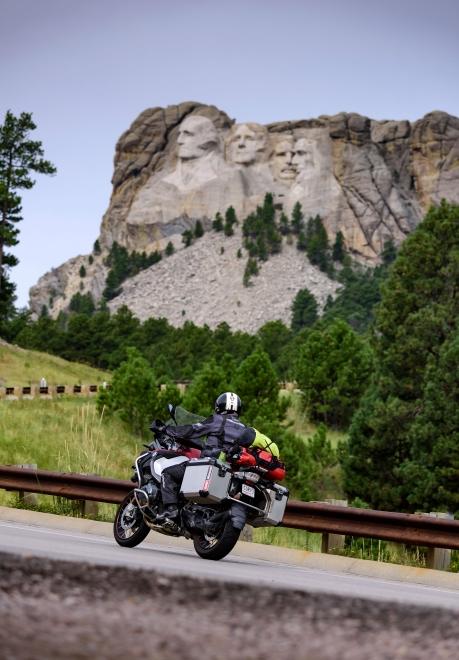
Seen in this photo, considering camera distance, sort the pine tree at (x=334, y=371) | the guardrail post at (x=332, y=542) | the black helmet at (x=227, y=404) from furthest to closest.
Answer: the pine tree at (x=334, y=371)
the guardrail post at (x=332, y=542)
the black helmet at (x=227, y=404)

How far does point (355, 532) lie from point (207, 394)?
37.1m

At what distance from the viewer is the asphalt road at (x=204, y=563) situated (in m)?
10.1

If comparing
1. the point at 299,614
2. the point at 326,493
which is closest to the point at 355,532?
the point at 299,614

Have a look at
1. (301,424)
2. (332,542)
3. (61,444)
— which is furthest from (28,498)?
(301,424)

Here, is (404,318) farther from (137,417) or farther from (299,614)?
(299,614)

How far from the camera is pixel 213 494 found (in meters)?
11.2

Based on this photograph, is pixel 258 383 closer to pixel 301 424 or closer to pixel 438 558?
pixel 301 424

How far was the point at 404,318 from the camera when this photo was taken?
47344 millimetres

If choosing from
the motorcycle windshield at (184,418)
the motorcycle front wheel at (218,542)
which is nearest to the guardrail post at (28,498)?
the motorcycle windshield at (184,418)

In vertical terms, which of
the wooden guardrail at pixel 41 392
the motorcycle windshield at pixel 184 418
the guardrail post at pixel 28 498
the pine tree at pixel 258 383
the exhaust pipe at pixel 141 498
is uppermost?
the pine tree at pixel 258 383

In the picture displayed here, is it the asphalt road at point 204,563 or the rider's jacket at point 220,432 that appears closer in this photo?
the asphalt road at point 204,563

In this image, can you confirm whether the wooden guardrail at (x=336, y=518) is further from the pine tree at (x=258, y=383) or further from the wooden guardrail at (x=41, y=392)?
the pine tree at (x=258, y=383)

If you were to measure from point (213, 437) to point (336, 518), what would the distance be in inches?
96.4

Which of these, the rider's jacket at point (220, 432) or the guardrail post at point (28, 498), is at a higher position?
the rider's jacket at point (220, 432)
